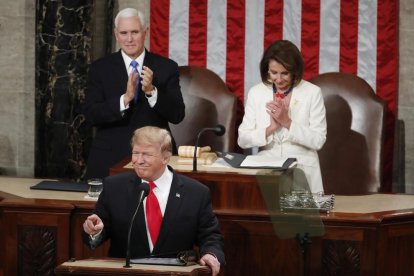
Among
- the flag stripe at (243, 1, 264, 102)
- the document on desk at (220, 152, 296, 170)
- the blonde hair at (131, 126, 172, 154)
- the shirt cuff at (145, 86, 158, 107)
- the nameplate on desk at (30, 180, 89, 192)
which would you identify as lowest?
the nameplate on desk at (30, 180, 89, 192)

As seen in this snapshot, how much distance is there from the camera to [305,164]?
25.8ft

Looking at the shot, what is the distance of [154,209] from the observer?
638 centimetres

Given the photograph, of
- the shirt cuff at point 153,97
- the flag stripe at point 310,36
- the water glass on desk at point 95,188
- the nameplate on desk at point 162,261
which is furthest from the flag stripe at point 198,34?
the nameplate on desk at point 162,261

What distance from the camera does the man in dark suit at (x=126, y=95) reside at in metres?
7.74

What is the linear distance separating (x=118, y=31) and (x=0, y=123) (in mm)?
2558

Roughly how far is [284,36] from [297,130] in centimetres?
193

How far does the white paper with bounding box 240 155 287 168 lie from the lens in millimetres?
7215

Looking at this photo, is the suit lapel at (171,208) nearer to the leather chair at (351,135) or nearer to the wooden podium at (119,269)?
the wooden podium at (119,269)

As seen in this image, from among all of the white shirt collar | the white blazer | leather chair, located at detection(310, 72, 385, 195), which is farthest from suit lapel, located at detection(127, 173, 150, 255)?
leather chair, located at detection(310, 72, 385, 195)

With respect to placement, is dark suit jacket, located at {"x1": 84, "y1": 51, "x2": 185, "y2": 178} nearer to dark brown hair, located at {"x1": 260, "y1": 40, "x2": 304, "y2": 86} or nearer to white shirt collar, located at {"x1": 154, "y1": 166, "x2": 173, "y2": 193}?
dark brown hair, located at {"x1": 260, "y1": 40, "x2": 304, "y2": 86}

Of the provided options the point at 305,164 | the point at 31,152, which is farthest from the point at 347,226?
the point at 31,152

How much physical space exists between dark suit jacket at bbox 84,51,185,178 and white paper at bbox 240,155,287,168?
72cm

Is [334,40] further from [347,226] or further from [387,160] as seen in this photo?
[347,226]

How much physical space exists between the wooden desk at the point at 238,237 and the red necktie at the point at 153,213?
786 mm
